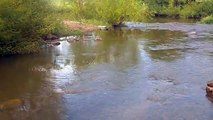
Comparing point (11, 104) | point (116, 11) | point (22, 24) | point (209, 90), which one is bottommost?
point (11, 104)

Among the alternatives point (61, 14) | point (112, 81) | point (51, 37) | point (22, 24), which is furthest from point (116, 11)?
point (112, 81)

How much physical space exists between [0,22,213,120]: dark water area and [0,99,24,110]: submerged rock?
0.91 ft

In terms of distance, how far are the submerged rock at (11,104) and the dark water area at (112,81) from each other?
28 cm

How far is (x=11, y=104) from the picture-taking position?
52.4 ft

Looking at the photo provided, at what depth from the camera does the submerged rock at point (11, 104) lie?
15.6 m

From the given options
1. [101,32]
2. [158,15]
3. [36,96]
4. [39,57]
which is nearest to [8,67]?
[39,57]

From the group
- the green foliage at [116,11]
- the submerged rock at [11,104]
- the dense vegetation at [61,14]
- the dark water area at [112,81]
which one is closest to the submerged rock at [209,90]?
the dark water area at [112,81]

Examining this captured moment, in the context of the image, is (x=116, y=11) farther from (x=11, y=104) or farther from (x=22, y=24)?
(x=11, y=104)

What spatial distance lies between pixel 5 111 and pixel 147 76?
826cm

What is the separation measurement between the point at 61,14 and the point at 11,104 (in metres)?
29.8

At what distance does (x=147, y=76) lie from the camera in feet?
66.0

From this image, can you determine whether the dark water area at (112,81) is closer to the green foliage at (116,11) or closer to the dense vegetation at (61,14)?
the dense vegetation at (61,14)

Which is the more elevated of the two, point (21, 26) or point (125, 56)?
point (21, 26)

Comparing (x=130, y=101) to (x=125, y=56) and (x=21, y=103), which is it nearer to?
(x=21, y=103)
